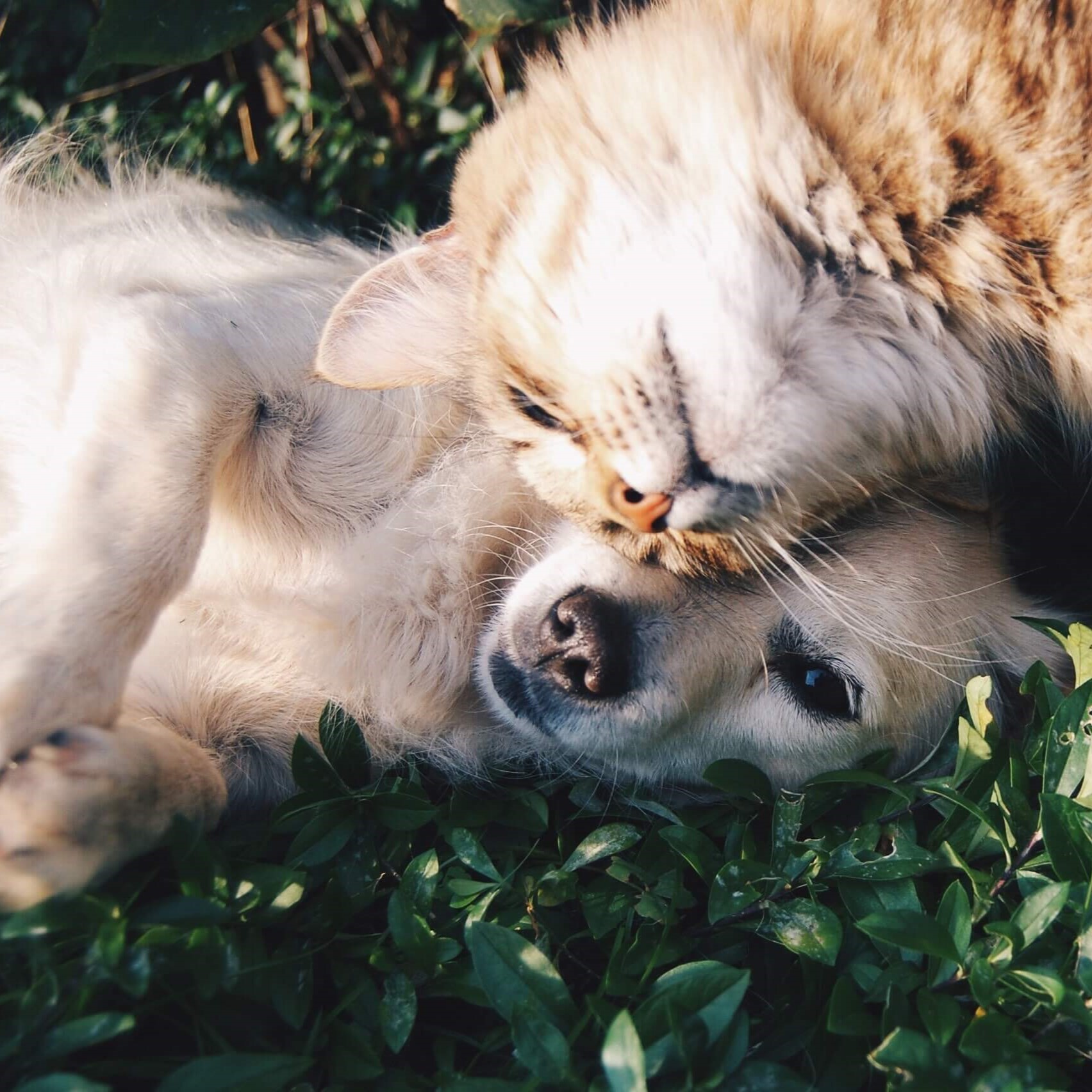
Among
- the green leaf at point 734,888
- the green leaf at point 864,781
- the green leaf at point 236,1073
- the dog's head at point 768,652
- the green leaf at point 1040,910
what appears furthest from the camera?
the dog's head at point 768,652

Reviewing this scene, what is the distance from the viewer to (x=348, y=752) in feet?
6.70

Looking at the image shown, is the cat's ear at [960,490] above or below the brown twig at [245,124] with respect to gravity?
below

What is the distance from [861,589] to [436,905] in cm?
95

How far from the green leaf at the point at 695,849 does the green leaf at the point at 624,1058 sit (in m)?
0.48

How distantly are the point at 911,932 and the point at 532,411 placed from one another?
101cm

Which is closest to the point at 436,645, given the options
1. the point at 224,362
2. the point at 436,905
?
the point at 436,905

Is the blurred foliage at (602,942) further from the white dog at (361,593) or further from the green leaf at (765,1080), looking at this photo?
the white dog at (361,593)

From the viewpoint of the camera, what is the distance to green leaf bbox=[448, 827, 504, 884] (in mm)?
1894

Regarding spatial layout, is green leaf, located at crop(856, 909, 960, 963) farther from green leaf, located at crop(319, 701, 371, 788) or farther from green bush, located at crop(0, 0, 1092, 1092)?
green leaf, located at crop(319, 701, 371, 788)

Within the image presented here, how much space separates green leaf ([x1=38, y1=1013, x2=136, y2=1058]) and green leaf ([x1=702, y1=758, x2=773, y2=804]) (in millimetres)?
1028

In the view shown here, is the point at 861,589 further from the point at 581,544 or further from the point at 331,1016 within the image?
the point at 331,1016

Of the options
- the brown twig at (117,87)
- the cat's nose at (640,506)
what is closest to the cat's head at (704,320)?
the cat's nose at (640,506)

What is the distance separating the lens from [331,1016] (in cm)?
168

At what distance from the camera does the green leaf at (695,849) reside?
6.25 ft
